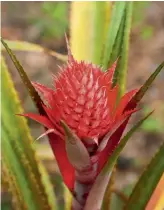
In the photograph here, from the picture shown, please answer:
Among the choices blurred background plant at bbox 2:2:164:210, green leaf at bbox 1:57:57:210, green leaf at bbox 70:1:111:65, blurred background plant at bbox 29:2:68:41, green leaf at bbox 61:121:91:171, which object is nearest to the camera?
green leaf at bbox 61:121:91:171

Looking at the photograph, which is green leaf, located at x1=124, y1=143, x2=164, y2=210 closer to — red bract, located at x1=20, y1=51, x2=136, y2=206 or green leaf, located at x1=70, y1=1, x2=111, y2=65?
red bract, located at x1=20, y1=51, x2=136, y2=206

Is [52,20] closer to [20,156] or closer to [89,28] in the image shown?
[89,28]

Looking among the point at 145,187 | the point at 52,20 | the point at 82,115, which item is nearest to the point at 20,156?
the point at 145,187

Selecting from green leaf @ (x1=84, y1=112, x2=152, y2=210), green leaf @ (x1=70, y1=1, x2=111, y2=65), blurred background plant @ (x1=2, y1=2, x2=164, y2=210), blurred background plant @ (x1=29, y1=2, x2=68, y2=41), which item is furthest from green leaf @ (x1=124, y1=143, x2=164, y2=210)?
blurred background plant @ (x1=29, y1=2, x2=68, y2=41)

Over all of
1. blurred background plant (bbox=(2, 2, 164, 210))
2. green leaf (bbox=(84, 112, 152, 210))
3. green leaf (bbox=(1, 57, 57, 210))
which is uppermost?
green leaf (bbox=(84, 112, 152, 210))

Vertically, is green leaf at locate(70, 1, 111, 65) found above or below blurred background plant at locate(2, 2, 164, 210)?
above

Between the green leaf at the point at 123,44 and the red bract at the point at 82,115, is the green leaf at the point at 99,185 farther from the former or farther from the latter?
the green leaf at the point at 123,44

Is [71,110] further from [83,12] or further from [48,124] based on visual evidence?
[83,12]
